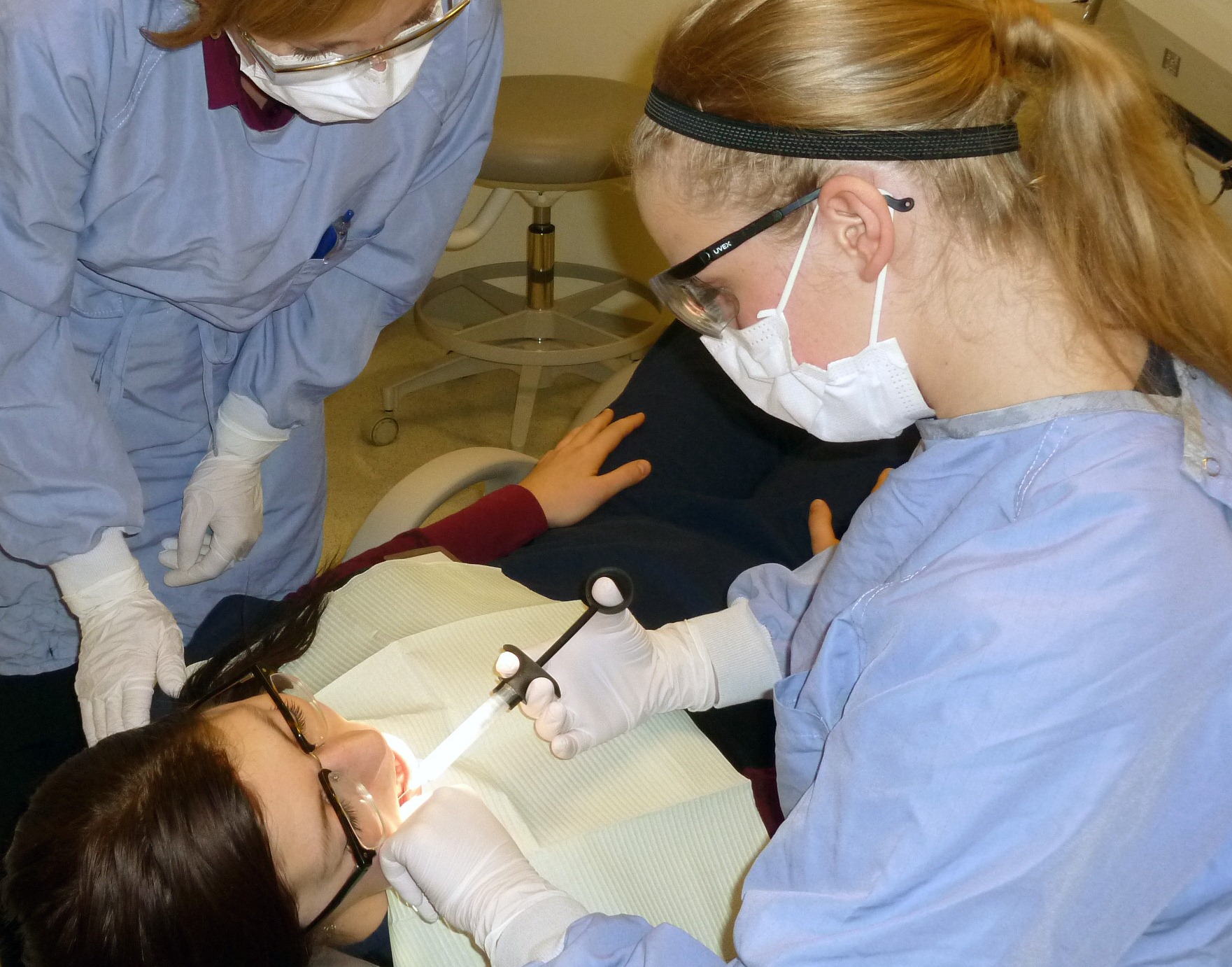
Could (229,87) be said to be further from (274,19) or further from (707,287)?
(707,287)

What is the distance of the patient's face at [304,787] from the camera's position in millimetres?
1122

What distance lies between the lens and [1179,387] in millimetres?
887

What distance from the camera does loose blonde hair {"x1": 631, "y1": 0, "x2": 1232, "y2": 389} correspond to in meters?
0.82

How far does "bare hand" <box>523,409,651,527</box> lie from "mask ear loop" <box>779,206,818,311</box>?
79 centimetres

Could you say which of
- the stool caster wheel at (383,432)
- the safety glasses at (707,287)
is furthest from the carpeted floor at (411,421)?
the safety glasses at (707,287)

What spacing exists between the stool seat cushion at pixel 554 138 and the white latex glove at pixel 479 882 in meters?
1.82

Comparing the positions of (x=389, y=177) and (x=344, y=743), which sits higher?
(x=389, y=177)

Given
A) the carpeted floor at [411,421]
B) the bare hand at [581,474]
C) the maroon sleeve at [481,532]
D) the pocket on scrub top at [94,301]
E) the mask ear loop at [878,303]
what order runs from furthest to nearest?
the carpeted floor at [411,421], the bare hand at [581,474], the maroon sleeve at [481,532], the pocket on scrub top at [94,301], the mask ear loop at [878,303]

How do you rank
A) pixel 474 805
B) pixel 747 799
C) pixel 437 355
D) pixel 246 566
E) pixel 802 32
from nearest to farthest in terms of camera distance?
1. pixel 802 32
2. pixel 474 805
3. pixel 747 799
4. pixel 246 566
5. pixel 437 355

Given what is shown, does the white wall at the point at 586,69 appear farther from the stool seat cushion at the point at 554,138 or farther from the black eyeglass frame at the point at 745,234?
the black eyeglass frame at the point at 745,234

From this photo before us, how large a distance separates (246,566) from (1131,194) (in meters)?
1.27

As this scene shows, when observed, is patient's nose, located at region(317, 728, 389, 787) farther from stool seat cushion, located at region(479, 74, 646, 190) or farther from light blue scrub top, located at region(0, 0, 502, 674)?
stool seat cushion, located at region(479, 74, 646, 190)

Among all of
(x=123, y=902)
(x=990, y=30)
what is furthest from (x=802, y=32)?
(x=123, y=902)

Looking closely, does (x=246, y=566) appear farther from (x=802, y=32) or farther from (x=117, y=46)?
(x=802, y=32)
